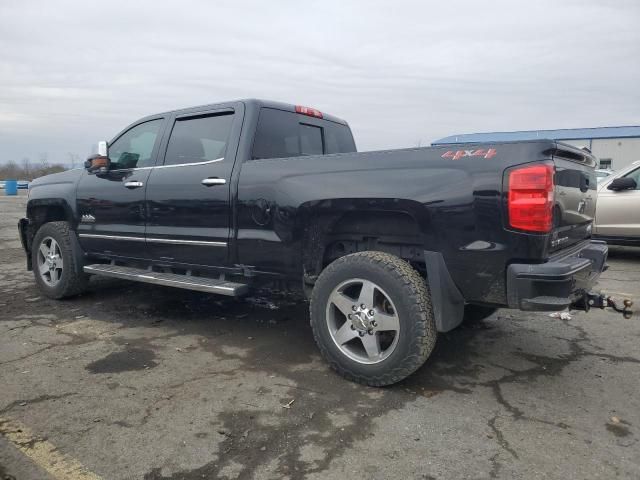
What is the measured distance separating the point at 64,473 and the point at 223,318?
2546 mm

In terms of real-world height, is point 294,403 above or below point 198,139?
below

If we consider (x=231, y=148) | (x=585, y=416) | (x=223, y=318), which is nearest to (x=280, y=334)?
(x=223, y=318)

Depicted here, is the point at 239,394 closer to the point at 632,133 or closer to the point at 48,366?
the point at 48,366

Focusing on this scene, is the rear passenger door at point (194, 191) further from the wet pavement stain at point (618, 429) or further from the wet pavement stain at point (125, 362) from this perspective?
the wet pavement stain at point (618, 429)

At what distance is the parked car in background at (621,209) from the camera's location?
7650 millimetres

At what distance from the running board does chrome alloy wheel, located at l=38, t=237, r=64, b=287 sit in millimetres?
508

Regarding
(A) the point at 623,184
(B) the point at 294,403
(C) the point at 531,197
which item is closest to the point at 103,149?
(B) the point at 294,403

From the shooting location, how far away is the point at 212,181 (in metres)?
4.01

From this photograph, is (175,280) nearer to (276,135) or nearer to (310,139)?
(276,135)

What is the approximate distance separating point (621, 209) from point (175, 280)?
6912 millimetres

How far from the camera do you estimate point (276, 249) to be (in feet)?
12.2

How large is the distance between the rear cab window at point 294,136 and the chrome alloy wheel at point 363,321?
142 centimetres

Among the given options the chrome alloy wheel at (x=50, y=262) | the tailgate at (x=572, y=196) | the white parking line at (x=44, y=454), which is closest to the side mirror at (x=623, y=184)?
the tailgate at (x=572, y=196)

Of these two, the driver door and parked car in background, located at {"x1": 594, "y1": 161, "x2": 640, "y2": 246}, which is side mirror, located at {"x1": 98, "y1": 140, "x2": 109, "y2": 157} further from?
parked car in background, located at {"x1": 594, "y1": 161, "x2": 640, "y2": 246}
